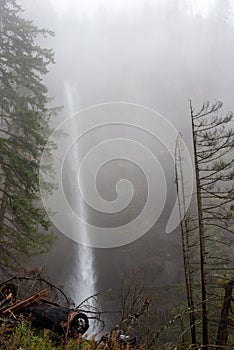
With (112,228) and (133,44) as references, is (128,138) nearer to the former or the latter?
(112,228)

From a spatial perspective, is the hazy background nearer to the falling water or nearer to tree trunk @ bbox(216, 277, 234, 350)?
the falling water

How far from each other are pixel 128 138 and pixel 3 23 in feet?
114

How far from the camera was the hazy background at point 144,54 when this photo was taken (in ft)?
169

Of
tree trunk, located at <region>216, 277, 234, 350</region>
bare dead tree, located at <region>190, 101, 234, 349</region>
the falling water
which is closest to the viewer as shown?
tree trunk, located at <region>216, 277, 234, 350</region>

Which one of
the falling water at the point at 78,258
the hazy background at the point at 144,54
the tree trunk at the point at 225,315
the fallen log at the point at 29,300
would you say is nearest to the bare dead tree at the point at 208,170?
the tree trunk at the point at 225,315

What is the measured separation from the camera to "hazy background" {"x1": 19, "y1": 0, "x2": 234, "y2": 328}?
51469 millimetres

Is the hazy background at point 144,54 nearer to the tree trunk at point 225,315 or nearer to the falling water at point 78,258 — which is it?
the falling water at point 78,258

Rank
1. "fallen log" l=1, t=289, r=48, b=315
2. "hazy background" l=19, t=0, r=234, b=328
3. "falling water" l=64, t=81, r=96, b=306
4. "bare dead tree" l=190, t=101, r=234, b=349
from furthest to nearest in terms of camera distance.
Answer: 1. "hazy background" l=19, t=0, r=234, b=328
2. "falling water" l=64, t=81, r=96, b=306
3. "bare dead tree" l=190, t=101, r=234, b=349
4. "fallen log" l=1, t=289, r=48, b=315

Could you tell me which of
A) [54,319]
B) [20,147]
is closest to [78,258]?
[20,147]

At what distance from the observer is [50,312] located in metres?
4.59

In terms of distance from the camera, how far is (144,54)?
62594 millimetres

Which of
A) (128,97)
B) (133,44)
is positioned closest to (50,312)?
(128,97)

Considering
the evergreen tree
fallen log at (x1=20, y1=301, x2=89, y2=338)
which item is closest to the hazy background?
the evergreen tree

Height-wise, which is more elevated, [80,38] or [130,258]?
[80,38]
